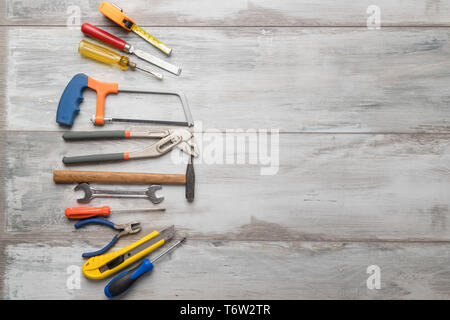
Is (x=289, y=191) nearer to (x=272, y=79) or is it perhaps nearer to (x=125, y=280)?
(x=272, y=79)

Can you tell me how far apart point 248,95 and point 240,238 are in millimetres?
447

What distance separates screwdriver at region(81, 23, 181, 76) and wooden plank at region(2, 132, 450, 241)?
0.25 meters

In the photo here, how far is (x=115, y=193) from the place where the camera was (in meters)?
1.16

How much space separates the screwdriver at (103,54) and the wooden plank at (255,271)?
0.55 m

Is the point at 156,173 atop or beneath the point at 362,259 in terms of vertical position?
atop

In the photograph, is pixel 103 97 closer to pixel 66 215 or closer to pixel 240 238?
pixel 66 215

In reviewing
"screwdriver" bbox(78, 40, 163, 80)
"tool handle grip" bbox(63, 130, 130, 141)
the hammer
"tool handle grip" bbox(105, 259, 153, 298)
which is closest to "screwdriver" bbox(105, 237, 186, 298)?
"tool handle grip" bbox(105, 259, 153, 298)

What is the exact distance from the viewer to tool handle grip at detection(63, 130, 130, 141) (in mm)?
1153

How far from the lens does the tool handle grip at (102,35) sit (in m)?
1.16

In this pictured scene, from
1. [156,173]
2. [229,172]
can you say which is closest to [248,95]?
[229,172]

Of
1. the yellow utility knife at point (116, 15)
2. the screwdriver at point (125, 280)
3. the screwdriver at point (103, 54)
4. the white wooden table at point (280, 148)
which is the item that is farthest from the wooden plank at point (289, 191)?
the yellow utility knife at point (116, 15)

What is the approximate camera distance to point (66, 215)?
115 centimetres

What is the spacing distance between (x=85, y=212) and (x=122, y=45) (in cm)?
52
